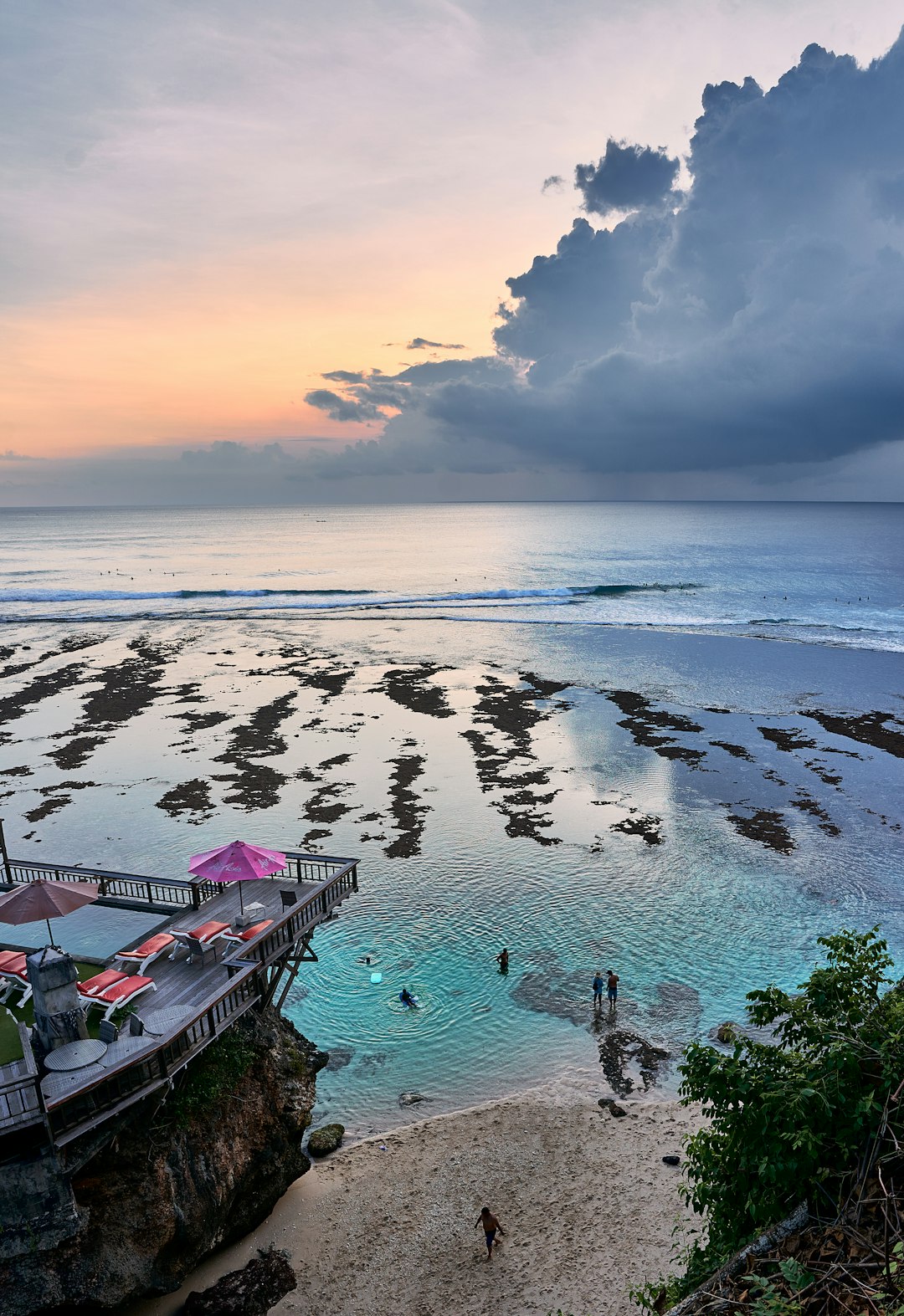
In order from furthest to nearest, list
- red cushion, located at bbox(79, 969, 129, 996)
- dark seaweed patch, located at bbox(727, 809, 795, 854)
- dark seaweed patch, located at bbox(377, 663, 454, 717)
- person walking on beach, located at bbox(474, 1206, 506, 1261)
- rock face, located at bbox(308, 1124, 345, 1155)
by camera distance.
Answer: dark seaweed patch, located at bbox(377, 663, 454, 717) → dark seaweed patch, located at bbox(727, 809, 795, 854) → rock face, located at bbox(308, 1124, 345, 1155) → person walking on beach, located at bbox(474, 1206, 506, 1261) → red cushion, located at bbox(79, 969, 129, 996)

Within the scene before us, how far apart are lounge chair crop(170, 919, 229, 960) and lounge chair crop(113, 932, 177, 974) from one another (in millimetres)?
154

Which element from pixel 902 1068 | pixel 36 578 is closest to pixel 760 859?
pixel 902 1068

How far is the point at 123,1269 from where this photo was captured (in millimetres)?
12180

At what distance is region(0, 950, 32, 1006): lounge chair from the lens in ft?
47.4

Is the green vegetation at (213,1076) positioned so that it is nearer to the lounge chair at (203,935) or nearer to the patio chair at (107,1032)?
the patio chair at (107,1032)

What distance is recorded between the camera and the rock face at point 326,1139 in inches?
672

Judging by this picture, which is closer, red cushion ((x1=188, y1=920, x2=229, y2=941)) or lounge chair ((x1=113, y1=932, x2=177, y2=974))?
lounge chair ((x1=113, y1=932, x2=177, y2=974))

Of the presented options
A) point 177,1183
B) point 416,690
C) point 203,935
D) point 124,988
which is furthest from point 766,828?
point 416,690

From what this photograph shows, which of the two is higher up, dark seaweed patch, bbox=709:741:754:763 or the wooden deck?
the wooden deck

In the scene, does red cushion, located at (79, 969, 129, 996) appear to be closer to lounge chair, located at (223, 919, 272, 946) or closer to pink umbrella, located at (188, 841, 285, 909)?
lounge chair, located at (223, 919, 272, 946)

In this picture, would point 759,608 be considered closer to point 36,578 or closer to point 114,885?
point 114,885

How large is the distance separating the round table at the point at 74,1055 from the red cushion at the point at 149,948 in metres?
3.18

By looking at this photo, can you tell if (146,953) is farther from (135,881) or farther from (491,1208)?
(491,1208)

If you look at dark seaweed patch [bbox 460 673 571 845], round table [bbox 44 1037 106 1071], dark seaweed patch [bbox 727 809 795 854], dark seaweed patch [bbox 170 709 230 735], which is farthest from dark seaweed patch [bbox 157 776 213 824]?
dark seaweed patch [bbox 727 809 795 854]
